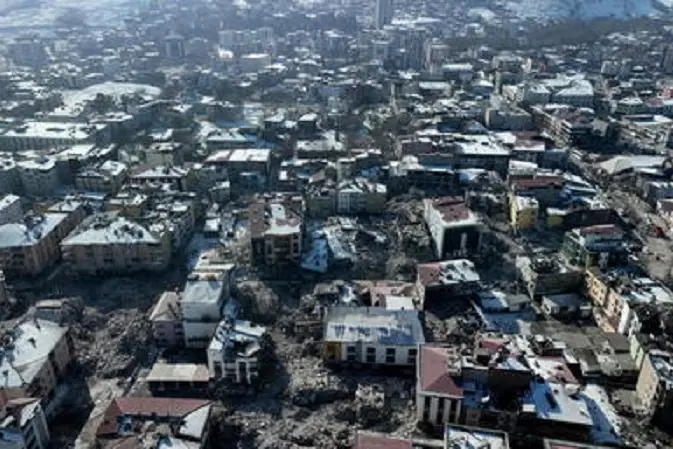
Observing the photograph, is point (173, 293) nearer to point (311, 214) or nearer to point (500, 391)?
point (311, 214)

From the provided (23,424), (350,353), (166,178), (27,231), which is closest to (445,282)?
(350,353)

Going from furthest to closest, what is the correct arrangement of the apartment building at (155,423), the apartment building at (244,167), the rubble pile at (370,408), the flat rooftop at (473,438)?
the apartment building at (244,167)
the rubble pile at (370,408)
the apartment building at (155,423)
the flat rooftop at (473,438)

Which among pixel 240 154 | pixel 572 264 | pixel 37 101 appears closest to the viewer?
pixel 572 264

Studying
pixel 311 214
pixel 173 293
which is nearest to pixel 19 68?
pixel 311 214

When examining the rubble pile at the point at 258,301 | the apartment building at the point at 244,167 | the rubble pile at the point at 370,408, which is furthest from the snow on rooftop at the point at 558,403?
the apartment building at the point at 244,167

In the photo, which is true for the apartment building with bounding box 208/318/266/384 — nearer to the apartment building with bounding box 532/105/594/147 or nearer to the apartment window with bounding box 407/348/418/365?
the apartment window with bounding box 407/348/418/365

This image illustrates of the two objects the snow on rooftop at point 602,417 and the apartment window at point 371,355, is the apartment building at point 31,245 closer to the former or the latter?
the apartment window at point 371,355
